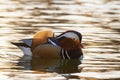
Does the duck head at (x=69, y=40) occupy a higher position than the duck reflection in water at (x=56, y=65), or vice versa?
the duck head at (x=69, y=40)

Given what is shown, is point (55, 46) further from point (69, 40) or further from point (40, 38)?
point (40, 38)

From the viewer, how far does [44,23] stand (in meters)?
22.4

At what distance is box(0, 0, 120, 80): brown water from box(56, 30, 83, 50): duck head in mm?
446

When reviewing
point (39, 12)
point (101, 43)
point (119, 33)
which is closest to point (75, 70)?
point (101, 43)

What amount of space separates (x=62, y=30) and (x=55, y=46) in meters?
4.83

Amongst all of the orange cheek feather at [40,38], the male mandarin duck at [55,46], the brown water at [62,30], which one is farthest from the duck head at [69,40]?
the brown water at [62,30]

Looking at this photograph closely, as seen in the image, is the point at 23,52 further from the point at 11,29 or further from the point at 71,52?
the point at 11,29

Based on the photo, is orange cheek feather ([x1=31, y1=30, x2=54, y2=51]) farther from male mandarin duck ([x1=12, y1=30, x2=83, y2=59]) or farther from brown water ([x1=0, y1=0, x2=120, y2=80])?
brown water ([x1=0, y1=0, x2=120, y2=80])

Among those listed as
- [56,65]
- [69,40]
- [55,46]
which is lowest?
[56,65]

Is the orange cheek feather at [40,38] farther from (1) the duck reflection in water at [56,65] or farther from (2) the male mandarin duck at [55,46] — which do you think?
(1) the duck reflection in water at [56,65]

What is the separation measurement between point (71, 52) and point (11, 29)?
16.7 ft

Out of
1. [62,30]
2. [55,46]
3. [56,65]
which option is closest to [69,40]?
[55,46]

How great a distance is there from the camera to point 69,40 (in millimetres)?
15734

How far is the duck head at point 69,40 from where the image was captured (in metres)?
15.7
